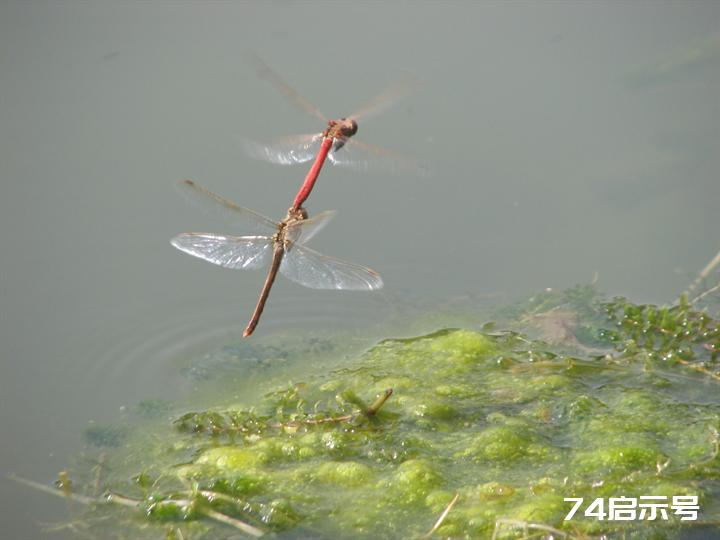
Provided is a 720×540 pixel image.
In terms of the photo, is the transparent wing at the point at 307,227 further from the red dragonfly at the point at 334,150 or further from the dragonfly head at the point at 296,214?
the red dragonfly at the point at 334,150

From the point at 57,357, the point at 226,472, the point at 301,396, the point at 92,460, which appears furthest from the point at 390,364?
the point at 57,357

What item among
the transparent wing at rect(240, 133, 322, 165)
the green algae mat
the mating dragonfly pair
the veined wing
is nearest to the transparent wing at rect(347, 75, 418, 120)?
the transparent wing at rect(240, 133, 322, 165)

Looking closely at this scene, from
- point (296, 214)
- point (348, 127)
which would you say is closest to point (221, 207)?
point (296, 214)

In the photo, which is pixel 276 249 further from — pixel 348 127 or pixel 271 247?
pixel 348 127

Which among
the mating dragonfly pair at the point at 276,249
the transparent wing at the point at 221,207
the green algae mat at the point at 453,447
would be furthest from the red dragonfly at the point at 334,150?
the green algae mat at the point at 453,447

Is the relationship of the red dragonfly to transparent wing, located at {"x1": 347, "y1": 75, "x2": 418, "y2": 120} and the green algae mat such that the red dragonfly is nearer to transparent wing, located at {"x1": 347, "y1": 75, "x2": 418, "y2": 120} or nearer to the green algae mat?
transparent wing, located at {"x1": 347, "y1": 75, "x2": 418, "y2": 120}

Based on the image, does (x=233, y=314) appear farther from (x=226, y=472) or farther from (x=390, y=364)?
(x=226, y=472)

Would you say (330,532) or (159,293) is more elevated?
(159,293)
